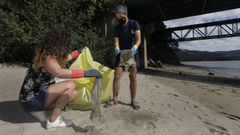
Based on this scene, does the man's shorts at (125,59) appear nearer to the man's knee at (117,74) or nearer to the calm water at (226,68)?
the man's knee at (117,74)

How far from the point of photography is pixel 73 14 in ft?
43.8

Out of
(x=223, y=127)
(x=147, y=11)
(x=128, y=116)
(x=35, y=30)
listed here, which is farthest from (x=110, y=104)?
(x=147, y=11)

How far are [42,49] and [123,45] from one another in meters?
2.07

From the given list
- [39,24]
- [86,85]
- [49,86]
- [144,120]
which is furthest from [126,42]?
[39,24]

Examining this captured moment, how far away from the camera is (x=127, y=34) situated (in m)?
6.04

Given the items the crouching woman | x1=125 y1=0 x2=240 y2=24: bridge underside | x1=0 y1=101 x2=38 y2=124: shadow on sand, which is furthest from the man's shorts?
x1=125 y1=0 x2=240 y2=24: bridge underside

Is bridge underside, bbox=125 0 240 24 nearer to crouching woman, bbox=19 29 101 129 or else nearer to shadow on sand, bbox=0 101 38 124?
shadow on sand, bbox=0 101 38 124

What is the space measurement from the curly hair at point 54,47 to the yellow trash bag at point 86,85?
45.3 inches

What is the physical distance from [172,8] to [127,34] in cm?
1553

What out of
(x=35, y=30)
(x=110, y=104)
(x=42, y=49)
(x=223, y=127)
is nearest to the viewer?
(x=42, y=49)

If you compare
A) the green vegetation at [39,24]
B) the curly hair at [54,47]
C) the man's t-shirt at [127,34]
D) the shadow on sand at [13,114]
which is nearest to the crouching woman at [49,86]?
the curly hair at [54,47]

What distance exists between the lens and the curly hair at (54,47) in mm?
4277

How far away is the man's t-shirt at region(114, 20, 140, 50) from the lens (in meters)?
5.97

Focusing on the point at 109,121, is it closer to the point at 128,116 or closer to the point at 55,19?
the point at 128,116
